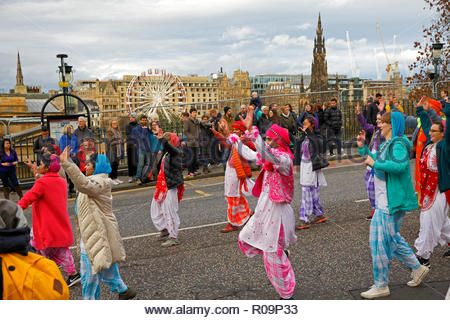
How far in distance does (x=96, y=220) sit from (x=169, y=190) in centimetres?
289

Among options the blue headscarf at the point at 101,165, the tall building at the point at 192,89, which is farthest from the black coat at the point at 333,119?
the tall building at the point at 192,89

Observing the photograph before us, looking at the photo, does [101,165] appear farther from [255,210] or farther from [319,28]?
[319,28]

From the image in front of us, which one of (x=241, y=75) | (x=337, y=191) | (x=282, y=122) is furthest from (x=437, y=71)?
(x=241, y=75)

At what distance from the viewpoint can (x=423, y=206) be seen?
20.2 feet

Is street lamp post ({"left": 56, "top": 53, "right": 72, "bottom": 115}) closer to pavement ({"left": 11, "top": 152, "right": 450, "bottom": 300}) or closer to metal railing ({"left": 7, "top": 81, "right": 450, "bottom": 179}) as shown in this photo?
metal railing ({"left": 7, "top": 81, "right": 450, "bottom": 179})

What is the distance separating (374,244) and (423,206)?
149 cm

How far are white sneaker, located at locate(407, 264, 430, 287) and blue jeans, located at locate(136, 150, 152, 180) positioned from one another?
35.2ft

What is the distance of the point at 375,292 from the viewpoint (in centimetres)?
505

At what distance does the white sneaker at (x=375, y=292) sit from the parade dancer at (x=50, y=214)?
357cm

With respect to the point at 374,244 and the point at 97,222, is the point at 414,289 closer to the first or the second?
the point at 374,244

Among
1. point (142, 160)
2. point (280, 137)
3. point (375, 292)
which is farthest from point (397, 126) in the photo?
point (142, 160)

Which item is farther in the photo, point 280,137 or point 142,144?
point 142,144

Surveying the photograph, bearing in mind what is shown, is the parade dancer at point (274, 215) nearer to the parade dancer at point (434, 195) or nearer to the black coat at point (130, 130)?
the parade dancer at point (434, 195)

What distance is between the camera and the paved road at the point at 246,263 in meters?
5.39
